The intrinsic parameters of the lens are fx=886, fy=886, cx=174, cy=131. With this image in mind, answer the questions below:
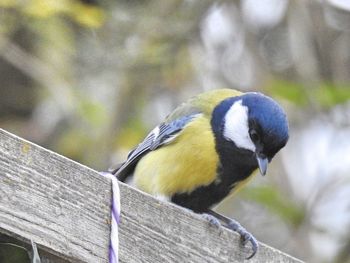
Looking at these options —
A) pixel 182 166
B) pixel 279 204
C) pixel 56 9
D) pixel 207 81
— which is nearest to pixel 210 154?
pixel 182 166

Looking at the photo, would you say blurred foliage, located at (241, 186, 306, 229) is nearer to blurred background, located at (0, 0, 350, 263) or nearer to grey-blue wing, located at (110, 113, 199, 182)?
blurred background, located at (0, 0, 350, 263)

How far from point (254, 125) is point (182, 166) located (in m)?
0.28

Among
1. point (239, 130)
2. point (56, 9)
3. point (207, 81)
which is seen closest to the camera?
point (239, 130)

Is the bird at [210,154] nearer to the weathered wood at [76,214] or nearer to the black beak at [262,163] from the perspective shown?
the black beak at [262,163]

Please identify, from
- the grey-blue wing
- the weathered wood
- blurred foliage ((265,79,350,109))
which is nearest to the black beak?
the grey-blue wing

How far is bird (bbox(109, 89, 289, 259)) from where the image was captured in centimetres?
289

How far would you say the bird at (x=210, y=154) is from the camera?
2.89 m

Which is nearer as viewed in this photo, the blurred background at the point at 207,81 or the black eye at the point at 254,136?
the black eye at the point at 254,136

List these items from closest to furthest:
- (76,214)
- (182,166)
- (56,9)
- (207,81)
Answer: (76,214), (182,166), (56,9), (207,81)

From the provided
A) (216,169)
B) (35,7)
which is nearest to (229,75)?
(35,7)

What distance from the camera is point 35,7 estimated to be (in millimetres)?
3516

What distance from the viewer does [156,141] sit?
3.10 metres

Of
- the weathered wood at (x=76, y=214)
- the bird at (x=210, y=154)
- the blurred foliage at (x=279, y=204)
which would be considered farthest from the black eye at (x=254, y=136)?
the blurred foliage at (x=279, y=204)

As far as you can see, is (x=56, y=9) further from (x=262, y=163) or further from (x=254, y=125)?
(x=262, y=163)
